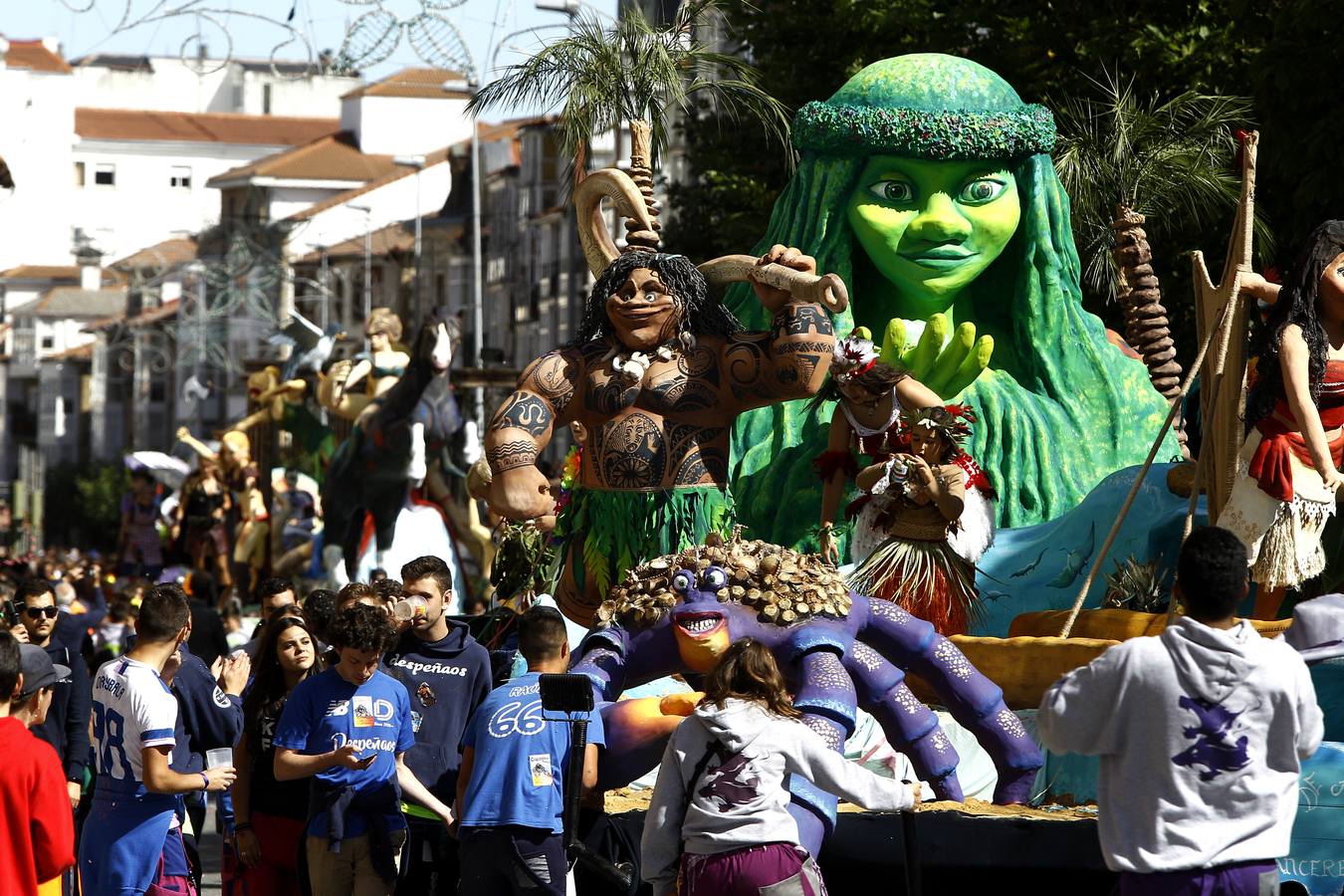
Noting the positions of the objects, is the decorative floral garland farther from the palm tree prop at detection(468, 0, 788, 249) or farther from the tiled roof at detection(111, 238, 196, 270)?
the tiled roof at detection(111, 238, 196, 270)

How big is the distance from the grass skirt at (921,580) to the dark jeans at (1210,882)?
423 centimetres

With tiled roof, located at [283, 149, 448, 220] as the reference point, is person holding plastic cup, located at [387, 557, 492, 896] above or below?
below

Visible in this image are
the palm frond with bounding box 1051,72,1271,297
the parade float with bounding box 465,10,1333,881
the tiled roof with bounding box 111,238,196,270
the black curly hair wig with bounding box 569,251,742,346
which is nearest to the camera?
the parade float with bounding box 465,10,1333,881

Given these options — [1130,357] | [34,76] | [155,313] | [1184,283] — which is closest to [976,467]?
[1130,357]

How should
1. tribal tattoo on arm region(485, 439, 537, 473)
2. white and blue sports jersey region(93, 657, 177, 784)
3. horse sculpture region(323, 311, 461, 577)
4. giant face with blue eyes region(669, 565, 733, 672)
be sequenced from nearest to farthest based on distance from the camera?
white and blue sports jersey region(93, 657, 177, 784) < giant face with blue eyes region(669, 565, 733, 672) < tribal tattoo on arm region(485, 439, 537, 473) < horse sculpture region(323, 311, 461, 577)

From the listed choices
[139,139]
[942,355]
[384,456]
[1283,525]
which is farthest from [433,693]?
[139,139]

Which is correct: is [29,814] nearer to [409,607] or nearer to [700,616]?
[409,607]

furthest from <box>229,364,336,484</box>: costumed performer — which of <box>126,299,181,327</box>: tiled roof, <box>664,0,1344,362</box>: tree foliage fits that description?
<box>126,299,181,327</box>: tiled roof

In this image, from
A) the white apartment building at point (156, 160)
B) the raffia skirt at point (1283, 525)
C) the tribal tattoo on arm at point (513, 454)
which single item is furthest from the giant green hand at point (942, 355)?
the white apartment building at point (156, 160)

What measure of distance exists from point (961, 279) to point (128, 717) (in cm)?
572

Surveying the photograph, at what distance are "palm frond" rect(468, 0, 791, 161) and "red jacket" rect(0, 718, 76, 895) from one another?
258 inches

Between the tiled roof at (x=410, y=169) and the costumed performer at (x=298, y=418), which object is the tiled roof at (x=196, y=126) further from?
the costumed performer at (x=298, y=418)

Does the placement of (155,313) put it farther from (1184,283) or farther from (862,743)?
(862,743)

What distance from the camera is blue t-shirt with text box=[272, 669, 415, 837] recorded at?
727 centimetres
